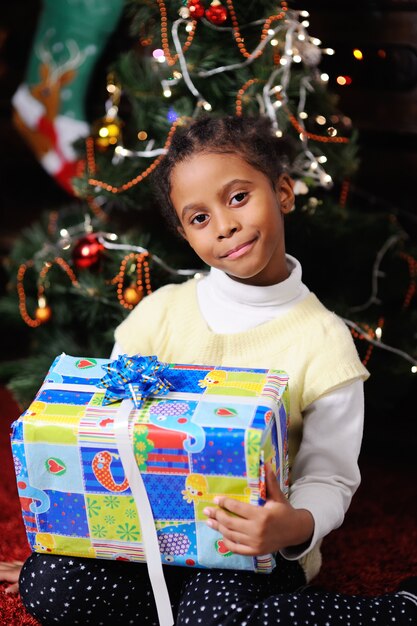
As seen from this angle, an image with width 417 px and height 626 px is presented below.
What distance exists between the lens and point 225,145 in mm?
1160

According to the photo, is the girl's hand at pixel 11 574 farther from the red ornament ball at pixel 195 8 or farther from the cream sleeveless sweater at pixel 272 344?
the red ornament ball at pixel 195 8

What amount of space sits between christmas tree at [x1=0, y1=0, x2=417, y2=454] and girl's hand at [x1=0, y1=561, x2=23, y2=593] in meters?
0.38

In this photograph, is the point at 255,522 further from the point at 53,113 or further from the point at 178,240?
the point at 53,113

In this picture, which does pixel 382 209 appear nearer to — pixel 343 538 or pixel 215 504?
pixel 343 538

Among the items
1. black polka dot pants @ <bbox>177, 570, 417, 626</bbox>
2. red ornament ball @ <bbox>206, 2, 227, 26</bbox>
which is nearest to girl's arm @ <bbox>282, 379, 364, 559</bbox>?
black polka dot pants @ <bbox>177, 570, 417, 626</bbox>

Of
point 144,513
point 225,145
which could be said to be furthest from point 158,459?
point 225,145

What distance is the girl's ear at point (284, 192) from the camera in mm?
1213

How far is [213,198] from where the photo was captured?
1141 mm

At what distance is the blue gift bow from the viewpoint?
3.36 ft

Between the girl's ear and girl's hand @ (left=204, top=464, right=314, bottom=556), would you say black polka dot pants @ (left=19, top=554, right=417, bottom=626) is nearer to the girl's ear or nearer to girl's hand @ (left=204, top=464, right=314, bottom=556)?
girl's hand @ (left=204, top=464, right=314, bottom=556)

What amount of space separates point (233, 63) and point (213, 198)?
0.43 m

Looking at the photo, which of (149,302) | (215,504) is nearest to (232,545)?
(215,504)

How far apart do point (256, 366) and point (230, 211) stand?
0.21 metres

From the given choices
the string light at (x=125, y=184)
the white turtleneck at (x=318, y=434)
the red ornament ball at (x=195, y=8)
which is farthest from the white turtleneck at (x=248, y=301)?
the red ornament ball at (x=195, y=8)
